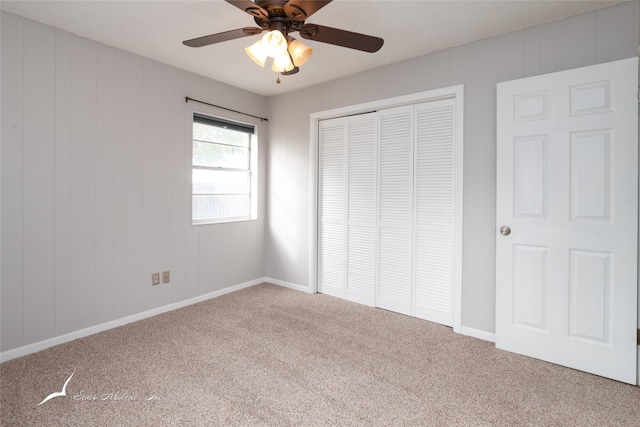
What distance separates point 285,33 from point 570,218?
7.57 feet

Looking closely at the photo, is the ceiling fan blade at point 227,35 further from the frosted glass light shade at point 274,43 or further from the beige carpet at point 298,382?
the beige carpet at point 298,382

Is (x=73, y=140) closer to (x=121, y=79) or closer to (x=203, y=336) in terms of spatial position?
(x=121, y=79)

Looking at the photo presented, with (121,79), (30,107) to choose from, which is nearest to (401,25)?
(121,79)

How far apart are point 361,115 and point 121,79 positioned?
7.81 ft

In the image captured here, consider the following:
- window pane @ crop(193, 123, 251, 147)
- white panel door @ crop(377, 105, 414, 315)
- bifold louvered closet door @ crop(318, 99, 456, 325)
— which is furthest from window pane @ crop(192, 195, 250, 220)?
white panel door @ crop(377, 105, 414, 315)

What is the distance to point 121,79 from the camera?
3.06 m

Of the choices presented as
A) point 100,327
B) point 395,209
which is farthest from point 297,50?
point 100,327

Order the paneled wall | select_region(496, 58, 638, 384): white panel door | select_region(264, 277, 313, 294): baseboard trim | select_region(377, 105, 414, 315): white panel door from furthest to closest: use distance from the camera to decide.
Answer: select_region(264, 277, 313, 294): baseboard trim < select_region(377, 105, 414, 315): white panel door < the paneled wall < select_region(496, 58, 638, 384): white panel door

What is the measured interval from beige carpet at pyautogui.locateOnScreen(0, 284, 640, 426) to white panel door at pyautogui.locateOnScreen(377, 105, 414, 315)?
50 centimetres

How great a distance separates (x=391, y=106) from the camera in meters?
3.46

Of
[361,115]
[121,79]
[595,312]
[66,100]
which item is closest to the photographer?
[595,312]

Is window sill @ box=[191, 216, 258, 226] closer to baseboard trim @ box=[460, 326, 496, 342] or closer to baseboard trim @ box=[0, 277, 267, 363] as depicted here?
baseboard trim @ box=[0, 277, 267, 363]

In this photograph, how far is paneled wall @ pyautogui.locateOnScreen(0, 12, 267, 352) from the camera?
2.49 m

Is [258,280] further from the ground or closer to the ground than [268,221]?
closer to the ground
